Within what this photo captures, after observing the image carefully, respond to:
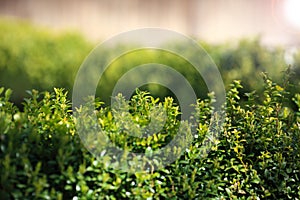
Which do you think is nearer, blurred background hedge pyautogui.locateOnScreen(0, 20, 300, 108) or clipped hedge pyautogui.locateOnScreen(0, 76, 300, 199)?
clipped hedge pyautogui.locateOnScreen(0, 76, 300, 199)

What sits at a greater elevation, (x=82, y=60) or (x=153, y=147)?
(x=82, y=60)

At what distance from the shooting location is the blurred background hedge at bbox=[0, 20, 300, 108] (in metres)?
6.59

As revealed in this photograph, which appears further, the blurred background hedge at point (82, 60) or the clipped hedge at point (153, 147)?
the blurred background hedge at point (82, 60)

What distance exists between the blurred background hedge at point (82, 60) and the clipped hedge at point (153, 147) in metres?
3.26

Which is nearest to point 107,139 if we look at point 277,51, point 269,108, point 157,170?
point 157,170

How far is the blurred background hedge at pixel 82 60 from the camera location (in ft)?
21.6

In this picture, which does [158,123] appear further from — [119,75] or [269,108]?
[119,75]

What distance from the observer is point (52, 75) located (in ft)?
24.1

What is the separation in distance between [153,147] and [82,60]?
550 centimetres

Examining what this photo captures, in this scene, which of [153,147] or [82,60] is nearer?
[153,147]

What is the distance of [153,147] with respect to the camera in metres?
2.37

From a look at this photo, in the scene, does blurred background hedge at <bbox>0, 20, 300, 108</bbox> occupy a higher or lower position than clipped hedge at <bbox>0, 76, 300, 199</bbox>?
higher

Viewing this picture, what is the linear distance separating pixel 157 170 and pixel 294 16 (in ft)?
37.9

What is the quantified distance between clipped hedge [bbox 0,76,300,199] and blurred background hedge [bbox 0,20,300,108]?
3257mm
